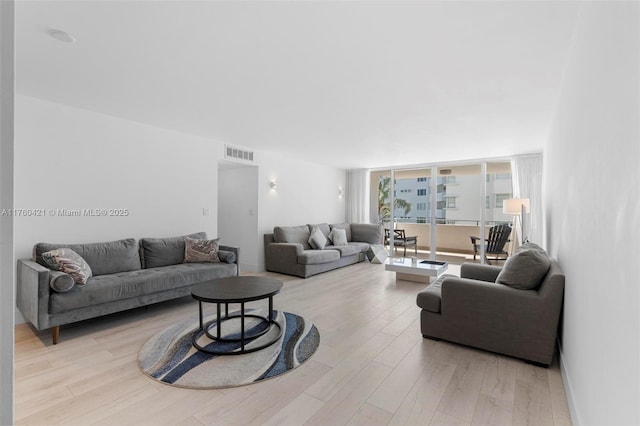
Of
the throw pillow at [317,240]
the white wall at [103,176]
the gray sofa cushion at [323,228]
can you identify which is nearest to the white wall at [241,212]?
the white wall at [103,176]

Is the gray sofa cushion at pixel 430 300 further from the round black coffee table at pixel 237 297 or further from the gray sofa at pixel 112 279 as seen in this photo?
the gray sofa at pixel 112 279

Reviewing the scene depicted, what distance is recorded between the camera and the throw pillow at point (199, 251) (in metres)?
4.20

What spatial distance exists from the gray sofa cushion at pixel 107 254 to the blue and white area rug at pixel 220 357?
1111 millimetres

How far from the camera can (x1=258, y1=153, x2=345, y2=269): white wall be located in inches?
237

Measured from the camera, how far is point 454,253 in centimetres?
824

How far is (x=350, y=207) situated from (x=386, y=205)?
103cm

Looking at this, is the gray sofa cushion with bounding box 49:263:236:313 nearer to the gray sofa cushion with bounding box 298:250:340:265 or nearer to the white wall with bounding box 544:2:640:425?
the gray sofa cushion with bounding box 298:250:340:265

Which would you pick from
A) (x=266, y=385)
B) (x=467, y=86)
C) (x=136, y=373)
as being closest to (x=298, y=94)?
(x=467, y=86)

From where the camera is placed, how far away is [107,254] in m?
3.52

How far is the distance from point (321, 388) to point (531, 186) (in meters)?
6.05

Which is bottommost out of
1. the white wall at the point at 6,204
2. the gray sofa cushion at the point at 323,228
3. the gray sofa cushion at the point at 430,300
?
the gray sofa cushion at the point at 430,300

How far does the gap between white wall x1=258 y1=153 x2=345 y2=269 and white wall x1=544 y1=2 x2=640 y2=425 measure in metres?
4.85

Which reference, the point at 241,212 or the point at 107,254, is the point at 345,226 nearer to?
the point at 241,212

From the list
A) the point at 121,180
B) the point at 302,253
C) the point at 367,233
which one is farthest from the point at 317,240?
the point at 121,180
